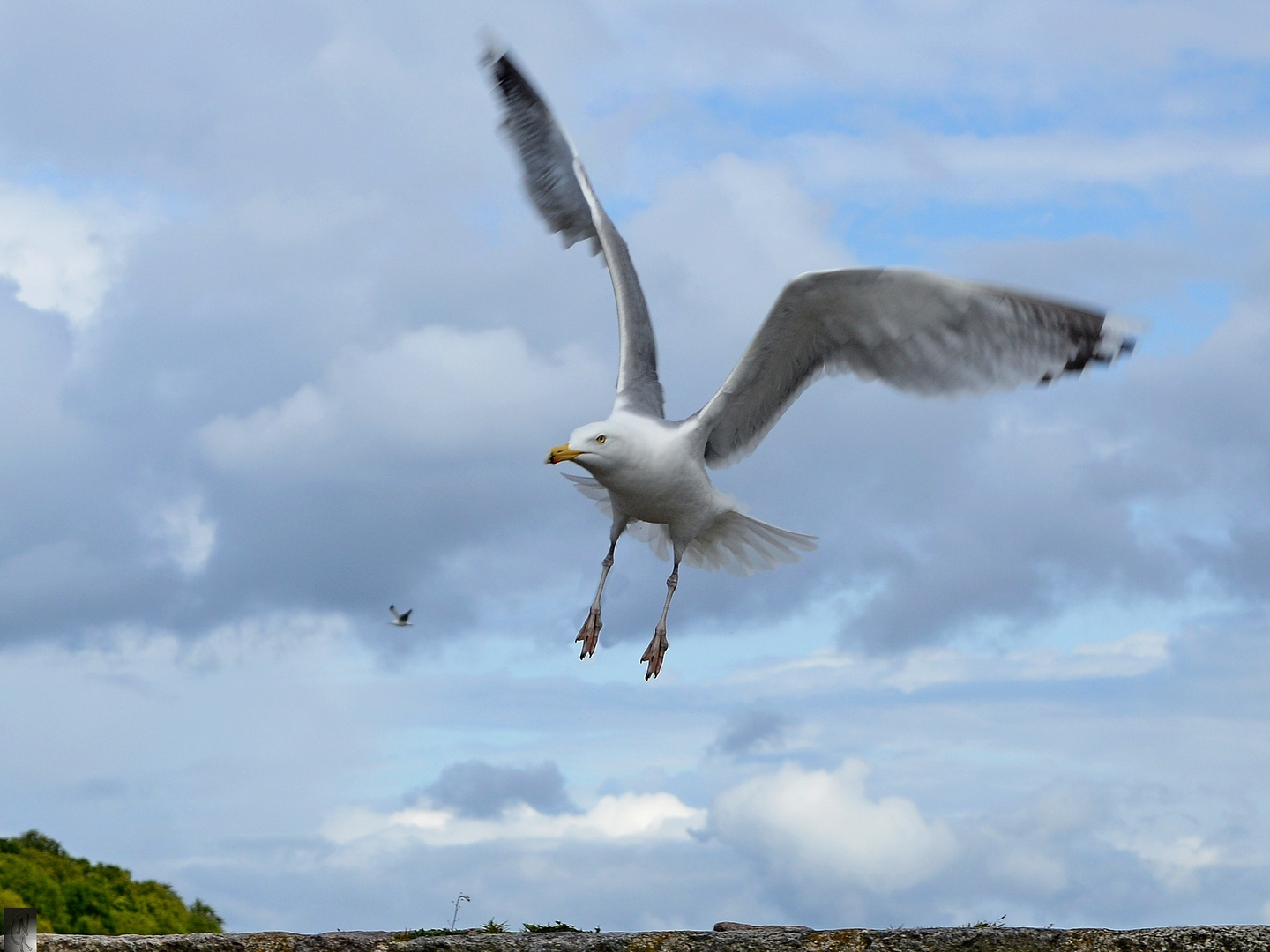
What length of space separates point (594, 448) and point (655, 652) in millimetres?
1780

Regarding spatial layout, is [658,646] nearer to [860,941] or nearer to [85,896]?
[860,941]

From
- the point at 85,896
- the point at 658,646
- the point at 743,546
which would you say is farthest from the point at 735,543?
the point at 85,896

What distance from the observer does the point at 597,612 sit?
1073cm

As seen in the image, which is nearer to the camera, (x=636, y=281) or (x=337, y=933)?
(x=337, y=933)

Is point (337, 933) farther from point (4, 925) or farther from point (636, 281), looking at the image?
point (636, 281)

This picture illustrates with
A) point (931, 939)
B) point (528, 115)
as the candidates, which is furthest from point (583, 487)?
point (931, 939)

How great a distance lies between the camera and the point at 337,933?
7.71 metres

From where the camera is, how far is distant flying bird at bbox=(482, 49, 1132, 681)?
946 cm

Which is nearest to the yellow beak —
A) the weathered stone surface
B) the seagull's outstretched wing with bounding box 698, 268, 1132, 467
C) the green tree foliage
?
the seagull's outstretched wing with bounding box 698, 268, 1132, 467

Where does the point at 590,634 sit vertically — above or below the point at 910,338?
below

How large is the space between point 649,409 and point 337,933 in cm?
472

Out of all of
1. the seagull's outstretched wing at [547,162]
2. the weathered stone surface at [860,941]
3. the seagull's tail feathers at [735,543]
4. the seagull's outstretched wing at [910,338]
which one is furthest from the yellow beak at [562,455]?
the weathered stone surface at [860,941]

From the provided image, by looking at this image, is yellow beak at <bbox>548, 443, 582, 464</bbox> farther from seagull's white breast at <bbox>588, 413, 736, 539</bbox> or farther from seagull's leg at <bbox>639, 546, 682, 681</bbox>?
seagull's leg at <bbox>639, 546, 682, 681</bbox>

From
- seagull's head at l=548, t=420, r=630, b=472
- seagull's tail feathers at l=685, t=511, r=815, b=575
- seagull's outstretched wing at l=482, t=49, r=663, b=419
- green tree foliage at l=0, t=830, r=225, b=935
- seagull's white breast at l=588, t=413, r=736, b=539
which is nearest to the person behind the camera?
seagull's head at l=548, t=420, r=630, b=472
